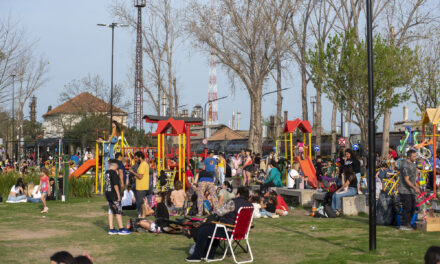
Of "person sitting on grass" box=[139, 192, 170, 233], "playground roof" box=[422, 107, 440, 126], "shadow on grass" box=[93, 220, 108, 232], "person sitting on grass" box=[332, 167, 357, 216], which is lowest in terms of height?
"shadow on grass" box=[93, 220, 108, 232]

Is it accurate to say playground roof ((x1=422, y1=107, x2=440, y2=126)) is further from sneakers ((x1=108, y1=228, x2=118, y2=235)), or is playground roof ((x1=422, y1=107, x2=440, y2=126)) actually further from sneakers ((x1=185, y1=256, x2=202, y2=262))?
sneakers ((x1=108, y1=228, x2=118, y2=235))

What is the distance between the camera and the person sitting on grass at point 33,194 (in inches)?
860

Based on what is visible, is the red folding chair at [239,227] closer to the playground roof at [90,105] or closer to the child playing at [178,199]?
the child playing at [178,199]

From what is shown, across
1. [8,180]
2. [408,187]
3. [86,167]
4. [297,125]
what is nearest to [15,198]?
[8,180]

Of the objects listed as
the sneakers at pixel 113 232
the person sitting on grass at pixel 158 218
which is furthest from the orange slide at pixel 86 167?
the sneakers at pixel 113 232

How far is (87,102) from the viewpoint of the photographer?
6812 cm

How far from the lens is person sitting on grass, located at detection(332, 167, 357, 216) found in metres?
16.0

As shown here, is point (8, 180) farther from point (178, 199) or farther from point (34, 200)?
point (178, 199)

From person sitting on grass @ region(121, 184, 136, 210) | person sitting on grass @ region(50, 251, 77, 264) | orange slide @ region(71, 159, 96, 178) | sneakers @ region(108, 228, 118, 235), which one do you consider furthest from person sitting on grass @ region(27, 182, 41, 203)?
person sitting on grass @ region(50, 251, 77, 264)

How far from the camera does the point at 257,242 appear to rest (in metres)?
11.8

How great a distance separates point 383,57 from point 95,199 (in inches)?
538

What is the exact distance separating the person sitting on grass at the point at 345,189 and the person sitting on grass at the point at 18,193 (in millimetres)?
11643

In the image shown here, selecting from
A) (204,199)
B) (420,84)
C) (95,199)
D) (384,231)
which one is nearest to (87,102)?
(420,84)

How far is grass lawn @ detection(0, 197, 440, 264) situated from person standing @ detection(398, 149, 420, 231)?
1.31 feet
